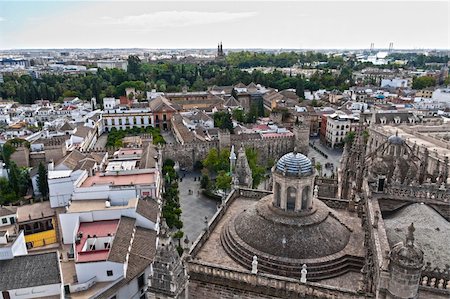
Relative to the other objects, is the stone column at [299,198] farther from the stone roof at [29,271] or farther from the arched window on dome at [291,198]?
the stone roof at [29,271]

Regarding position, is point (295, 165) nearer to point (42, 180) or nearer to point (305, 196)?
point (305, 196)

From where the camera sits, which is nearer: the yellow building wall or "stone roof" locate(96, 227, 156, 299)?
"stone roof" locate(96, 227, 156, 299)

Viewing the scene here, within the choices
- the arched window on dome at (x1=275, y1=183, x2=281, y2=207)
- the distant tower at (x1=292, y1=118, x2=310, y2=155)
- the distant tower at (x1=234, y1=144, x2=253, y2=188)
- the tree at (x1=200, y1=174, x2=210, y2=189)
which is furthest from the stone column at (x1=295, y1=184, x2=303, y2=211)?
the distant tower at (x1=292, y1=118, x2=310, y2=155)

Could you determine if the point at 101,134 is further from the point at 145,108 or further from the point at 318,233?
the point at 318,233

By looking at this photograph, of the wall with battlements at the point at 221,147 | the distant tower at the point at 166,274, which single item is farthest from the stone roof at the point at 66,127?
the distant tower at the point at 166,274

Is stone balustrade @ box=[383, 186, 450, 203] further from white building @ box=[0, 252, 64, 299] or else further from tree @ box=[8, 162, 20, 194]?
tree @ box=[8, 162, 20, 194]
